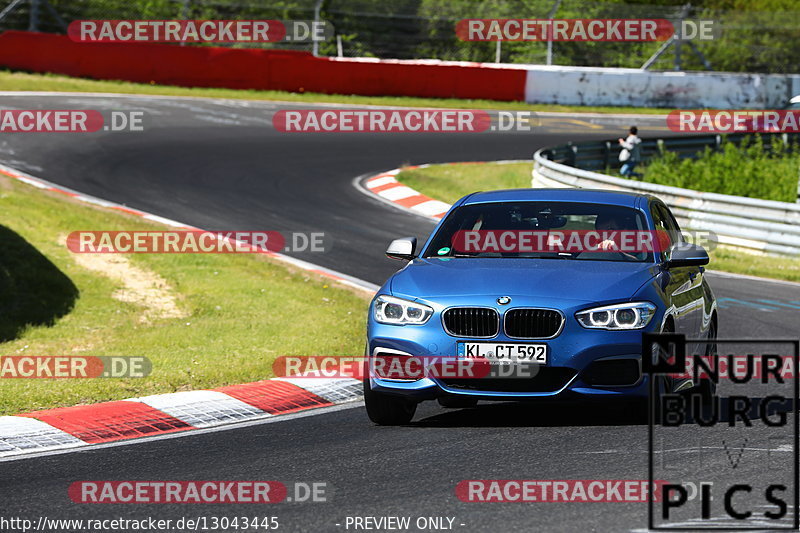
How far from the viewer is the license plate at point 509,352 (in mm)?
Answer: 7441

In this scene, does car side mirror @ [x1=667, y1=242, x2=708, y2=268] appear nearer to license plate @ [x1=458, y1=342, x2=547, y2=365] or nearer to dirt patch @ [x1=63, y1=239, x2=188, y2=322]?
license plate @ [x1=458, y1=342, x2=547, y2=365]

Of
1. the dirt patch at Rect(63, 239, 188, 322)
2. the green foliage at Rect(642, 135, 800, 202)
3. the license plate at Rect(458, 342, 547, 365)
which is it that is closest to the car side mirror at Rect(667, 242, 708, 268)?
the license plate at Rect(458, 342, 547, 365)


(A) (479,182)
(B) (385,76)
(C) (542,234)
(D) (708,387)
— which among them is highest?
(C) (542,234)

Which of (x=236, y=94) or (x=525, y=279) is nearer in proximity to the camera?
(x=525, y=279)

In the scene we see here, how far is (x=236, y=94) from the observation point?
3350 cm

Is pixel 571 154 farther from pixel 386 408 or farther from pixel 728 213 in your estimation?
pixel 386 408

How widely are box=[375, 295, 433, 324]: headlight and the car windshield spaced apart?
38.2 inches

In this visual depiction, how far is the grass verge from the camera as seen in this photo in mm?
17859

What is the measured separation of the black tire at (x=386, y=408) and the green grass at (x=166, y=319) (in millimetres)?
1865

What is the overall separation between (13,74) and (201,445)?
27.2m

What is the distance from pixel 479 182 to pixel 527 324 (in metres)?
17.1

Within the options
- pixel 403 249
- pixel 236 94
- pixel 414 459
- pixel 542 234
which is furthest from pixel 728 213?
pixel 236 94

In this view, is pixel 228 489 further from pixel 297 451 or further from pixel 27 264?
pixel 27 264

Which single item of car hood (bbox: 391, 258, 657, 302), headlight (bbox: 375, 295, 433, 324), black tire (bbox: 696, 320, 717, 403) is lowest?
black tire (bbox: 696, 320, 717, 403)
